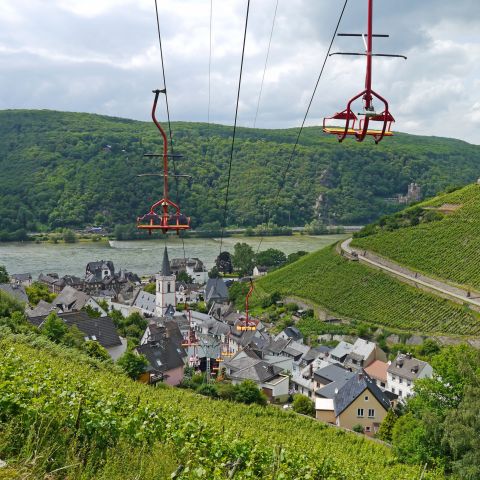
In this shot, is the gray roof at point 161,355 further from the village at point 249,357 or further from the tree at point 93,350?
the tree at point 93,350

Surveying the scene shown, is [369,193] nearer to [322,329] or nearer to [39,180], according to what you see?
[39,180]

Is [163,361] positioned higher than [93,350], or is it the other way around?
[93,350]

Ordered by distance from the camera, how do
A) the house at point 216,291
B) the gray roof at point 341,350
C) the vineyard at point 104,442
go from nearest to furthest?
the vineyard at point 104,442 < the gray roof at point 341,350 < the house at point 216,291

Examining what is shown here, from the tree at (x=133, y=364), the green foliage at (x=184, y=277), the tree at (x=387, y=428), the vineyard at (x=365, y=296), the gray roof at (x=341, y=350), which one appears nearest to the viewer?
the tree at (x=387, y=428)

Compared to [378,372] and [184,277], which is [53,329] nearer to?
[378,372]

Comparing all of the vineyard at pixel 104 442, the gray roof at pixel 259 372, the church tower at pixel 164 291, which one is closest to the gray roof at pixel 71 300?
the church tower at pixel 164 291

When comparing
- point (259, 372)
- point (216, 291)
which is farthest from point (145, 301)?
point (259, 372)
